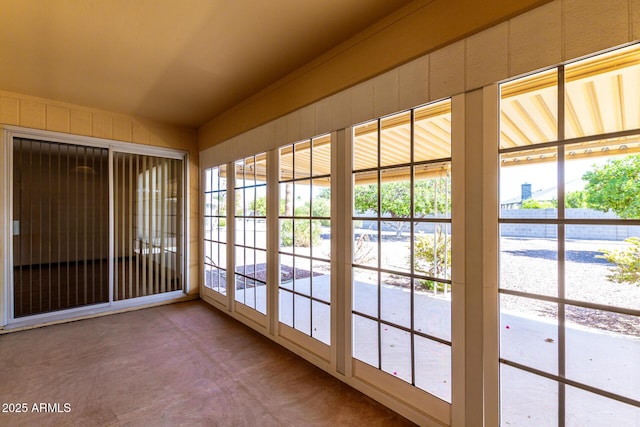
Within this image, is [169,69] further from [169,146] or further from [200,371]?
[200,371]

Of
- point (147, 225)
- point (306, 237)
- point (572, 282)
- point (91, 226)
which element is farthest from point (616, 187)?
point (91, 226)

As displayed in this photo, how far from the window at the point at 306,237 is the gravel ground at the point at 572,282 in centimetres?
135

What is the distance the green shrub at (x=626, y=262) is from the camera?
1255 mm

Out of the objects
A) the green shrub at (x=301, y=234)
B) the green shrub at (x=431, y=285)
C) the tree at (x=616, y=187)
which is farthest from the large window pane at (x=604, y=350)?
the green shrub at (x=301, y=234)

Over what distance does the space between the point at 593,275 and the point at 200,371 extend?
9.11 ft

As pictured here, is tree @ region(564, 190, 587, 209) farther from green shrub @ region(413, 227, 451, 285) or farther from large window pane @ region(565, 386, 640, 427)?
large window pane @ region(565, 386, 640, 427)

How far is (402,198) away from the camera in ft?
6.58

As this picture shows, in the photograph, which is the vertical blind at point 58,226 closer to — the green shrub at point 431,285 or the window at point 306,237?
the window at point 306,237

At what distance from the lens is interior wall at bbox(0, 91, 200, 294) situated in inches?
131

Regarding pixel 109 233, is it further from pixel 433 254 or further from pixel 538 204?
pixel 538 204

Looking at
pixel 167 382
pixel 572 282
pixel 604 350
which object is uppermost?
pixel 572 282

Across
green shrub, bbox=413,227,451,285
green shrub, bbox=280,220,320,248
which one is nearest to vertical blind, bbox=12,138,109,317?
green shrub, bbox=280,220,320,248

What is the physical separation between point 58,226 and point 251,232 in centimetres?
253

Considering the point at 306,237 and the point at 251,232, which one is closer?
the point at 306,237
